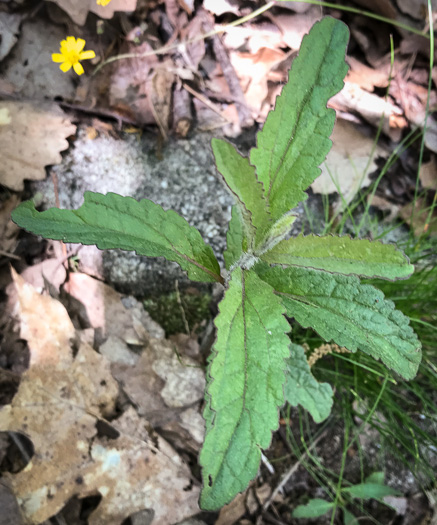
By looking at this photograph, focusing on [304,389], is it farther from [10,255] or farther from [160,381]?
[10,255]

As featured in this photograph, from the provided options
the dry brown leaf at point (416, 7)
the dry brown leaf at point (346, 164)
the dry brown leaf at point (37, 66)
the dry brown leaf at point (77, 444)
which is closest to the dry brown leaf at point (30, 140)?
the dry brown leaf at point (37, 66)

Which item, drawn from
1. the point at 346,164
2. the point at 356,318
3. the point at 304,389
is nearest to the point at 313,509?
the point at 304,389

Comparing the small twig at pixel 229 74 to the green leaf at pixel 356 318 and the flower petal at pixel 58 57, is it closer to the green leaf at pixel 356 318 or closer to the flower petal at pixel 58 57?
the flower petal at pixel 58 57

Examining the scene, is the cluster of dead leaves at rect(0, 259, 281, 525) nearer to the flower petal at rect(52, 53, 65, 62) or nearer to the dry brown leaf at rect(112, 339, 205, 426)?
the dry brown leaf at rect(112, 339, 205, 426)

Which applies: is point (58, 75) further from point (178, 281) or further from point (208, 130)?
point (178, 281)

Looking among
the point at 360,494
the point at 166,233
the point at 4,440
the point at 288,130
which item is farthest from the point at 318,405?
the point at 4,440
